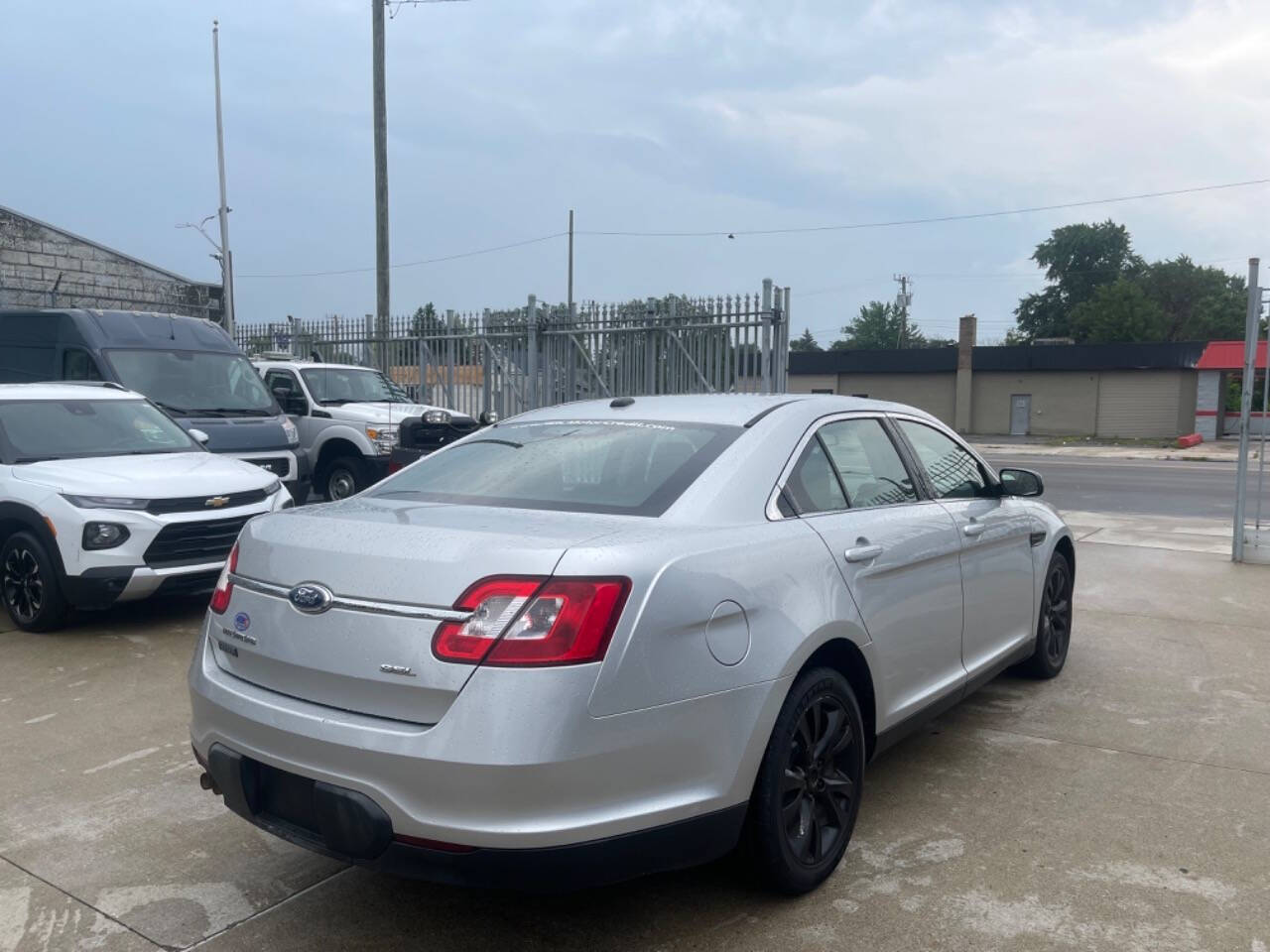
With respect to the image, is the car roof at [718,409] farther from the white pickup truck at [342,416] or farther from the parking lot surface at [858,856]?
the white pickup truck at [342,416]

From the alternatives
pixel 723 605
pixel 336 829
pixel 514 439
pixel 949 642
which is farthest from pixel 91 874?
pixel 949 642

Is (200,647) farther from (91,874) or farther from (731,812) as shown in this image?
(731,812)

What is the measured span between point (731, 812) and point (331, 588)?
4.17 feet

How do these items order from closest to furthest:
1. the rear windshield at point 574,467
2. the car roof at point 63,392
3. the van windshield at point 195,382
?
the rear windshield at point 574,467 → the car roof at point 63,392 → the van windshield at point 195,382

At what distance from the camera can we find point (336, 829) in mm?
2826

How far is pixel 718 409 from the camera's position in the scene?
160 inches

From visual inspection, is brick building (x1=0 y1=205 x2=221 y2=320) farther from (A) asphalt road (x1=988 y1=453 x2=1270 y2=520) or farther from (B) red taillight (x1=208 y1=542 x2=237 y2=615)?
(B) red taillight (x1=208 y1=542 x2=237 y2=615)

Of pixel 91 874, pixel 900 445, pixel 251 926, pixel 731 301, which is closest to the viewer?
pixel 251 926

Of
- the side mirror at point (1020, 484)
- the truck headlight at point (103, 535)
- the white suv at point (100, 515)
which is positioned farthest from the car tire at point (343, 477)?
the side mirror at point (1020, 484)

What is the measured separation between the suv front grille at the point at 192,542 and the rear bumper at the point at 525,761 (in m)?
4.13

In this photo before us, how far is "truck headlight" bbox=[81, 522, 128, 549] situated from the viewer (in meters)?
6.48

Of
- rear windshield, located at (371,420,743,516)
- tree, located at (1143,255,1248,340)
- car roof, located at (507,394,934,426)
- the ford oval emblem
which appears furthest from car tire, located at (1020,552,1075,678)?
tree, located at (1143,255,1248,340)

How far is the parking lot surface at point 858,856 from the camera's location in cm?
321

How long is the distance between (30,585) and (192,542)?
1039 mm
